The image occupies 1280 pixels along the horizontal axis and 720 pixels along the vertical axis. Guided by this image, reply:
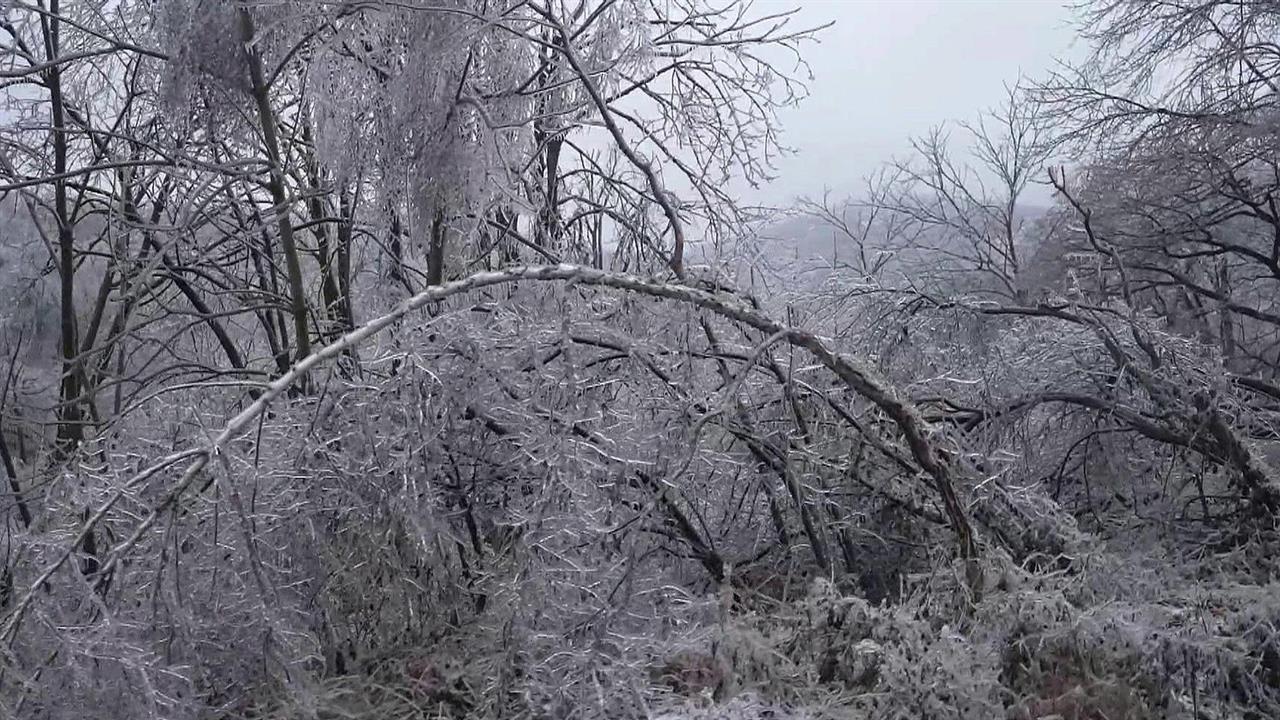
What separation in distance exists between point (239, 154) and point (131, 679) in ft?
10.7

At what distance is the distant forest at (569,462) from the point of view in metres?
3.37

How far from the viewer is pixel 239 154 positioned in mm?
5465

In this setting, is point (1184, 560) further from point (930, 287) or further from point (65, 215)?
point (65, 215)

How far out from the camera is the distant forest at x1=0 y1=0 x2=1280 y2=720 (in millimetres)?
3371

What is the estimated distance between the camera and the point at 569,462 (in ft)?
11.8

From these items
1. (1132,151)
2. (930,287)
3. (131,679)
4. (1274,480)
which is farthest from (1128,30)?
(131,679)

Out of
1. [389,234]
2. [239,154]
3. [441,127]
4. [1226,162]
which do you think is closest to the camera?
[441,127]

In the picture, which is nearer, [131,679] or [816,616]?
[131,679]

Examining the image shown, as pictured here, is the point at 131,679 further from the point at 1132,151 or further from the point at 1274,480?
the point at 1132,151

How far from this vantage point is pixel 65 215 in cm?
790

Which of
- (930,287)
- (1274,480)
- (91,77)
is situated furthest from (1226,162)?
(91,77)

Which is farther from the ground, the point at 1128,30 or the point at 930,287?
the point at 1128,30

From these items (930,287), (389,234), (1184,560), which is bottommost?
(1184,560)

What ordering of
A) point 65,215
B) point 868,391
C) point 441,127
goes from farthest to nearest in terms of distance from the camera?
point 65,215 < point 441,127 < point 868,391
